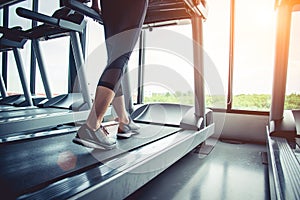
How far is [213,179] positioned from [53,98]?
2604mm

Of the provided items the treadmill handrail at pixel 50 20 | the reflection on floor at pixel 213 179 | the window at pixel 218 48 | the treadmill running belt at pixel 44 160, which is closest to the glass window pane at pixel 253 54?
the window at pixel 218 48

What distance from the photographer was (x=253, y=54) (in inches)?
106

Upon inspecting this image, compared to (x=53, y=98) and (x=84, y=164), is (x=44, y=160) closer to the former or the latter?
(x=84, y=164)

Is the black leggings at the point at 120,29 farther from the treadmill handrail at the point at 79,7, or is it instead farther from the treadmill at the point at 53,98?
the treadmill at the point at 53,98

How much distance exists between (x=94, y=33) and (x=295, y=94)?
9.61 ft

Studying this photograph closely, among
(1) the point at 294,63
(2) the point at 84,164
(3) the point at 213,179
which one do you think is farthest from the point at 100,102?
(1) the point at 294,63

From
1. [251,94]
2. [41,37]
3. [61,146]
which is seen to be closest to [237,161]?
[251,94]

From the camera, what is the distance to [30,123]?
2129 mm

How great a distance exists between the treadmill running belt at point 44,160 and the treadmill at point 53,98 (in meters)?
0.53

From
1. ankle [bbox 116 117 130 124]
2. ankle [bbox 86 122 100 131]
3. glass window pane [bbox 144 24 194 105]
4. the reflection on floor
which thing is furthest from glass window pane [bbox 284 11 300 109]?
ankle [bbox 86 122 100 131]

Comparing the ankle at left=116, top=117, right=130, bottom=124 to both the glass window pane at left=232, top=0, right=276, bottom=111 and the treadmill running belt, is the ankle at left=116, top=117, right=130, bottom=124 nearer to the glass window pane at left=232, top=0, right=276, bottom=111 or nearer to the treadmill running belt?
the treadmill running belt

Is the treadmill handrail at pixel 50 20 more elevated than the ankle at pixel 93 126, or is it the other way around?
the treadmill handrail at pixel 50 20

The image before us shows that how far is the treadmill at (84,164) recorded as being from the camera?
0.85 metres

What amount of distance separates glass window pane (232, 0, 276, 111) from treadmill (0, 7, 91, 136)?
5.85ft
